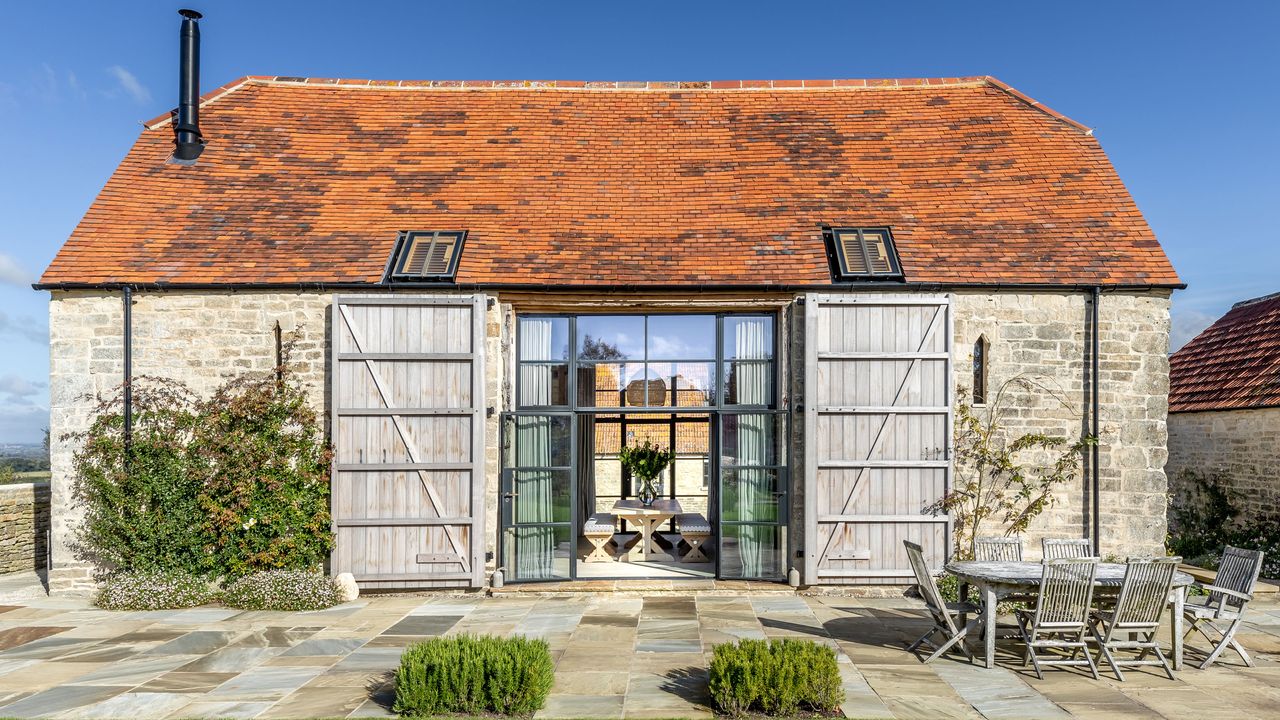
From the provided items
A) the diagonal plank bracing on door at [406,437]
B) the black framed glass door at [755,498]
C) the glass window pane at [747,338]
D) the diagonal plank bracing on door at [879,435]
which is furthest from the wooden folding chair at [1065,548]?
the diagonal plank bracing on door at [406,437]

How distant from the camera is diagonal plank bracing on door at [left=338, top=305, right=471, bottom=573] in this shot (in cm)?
995

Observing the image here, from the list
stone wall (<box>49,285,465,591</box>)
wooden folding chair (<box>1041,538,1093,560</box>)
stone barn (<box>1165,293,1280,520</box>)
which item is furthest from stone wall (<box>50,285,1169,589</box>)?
stone barn (<box>1165,293,1280,520</box>)

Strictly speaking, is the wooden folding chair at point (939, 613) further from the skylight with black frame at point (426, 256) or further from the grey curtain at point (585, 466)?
the skylight with black frame at point (426, 256)

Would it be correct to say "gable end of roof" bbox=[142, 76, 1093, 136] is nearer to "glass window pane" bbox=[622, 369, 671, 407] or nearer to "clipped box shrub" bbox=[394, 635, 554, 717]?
"glass window pane" bbox=[622, 369, 671, 407]

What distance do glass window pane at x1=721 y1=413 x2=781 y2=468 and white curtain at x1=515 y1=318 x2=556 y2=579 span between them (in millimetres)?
2280

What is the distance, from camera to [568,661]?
732 cm

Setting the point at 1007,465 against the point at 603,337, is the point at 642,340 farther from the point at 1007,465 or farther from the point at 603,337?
the point at 1007,465

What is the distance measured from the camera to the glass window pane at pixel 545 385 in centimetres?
1050

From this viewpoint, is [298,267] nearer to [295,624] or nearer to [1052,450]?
[295,624]

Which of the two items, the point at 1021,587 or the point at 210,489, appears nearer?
the point at 1021,587

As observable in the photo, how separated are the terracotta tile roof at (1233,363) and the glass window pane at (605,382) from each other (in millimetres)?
9266

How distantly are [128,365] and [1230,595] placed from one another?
12246 millimetres

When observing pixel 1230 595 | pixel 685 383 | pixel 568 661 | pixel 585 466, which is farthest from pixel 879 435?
pixel 585 466

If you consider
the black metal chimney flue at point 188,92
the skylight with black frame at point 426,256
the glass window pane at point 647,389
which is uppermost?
the black metal chimney flue at point 188,92
